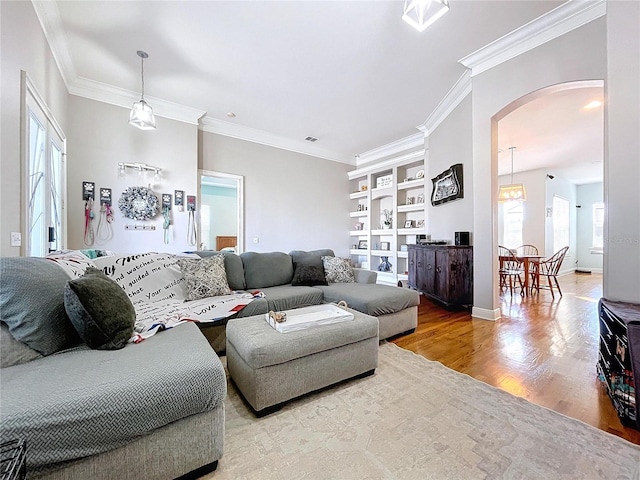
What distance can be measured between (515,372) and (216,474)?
2131 millimetres

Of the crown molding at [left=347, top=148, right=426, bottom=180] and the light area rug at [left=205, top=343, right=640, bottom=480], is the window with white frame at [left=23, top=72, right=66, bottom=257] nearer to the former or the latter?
the light area rug at [left=205, top=343, right=640, bottom=480]

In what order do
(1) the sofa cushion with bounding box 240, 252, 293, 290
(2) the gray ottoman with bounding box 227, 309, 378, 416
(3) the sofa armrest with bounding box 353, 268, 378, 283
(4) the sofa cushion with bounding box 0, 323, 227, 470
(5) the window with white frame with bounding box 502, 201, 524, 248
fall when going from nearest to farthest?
1. (4) the sofa cushion with bounding box 0, 323, 227, 470
2. (2) the gray ottoman with bounding box 227, 309, 378, 416
3. (1) the sofa cushion with bounding box 240, 252, 293, 290
4. (3) the sofa armrest with bounding box 353, 268, 378, 283
5. (5) the window with white frame with bounding box 502, 201, 524, 248

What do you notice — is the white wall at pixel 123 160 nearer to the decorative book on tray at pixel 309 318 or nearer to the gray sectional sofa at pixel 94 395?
the gray sectional sofa at pixel 94 395

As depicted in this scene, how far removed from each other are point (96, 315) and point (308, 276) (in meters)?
2.23

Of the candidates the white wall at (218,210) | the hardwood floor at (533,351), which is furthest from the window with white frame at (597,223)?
the white wall at (218,210)

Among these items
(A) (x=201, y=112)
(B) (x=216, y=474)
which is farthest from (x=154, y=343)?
(A) (x=201, y=112)

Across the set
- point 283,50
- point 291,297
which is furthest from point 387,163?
point 291,297

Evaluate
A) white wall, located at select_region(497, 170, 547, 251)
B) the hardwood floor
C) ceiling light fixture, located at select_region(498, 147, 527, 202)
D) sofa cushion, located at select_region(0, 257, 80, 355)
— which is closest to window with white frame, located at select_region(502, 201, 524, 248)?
white wall, located at select_region(497, 170, 547, 251)

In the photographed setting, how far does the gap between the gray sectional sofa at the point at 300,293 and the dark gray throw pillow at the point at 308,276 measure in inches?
3.0

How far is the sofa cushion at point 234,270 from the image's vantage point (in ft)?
9.97

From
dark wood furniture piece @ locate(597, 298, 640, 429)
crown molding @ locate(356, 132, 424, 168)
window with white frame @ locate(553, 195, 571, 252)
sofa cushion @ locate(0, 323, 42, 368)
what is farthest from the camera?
window with white frame @ locate(553, 195, 571, 252)

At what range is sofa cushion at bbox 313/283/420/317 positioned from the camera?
252 centimetres

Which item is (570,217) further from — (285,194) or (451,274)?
(285,194)

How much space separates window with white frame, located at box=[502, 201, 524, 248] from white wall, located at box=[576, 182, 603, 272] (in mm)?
2825
